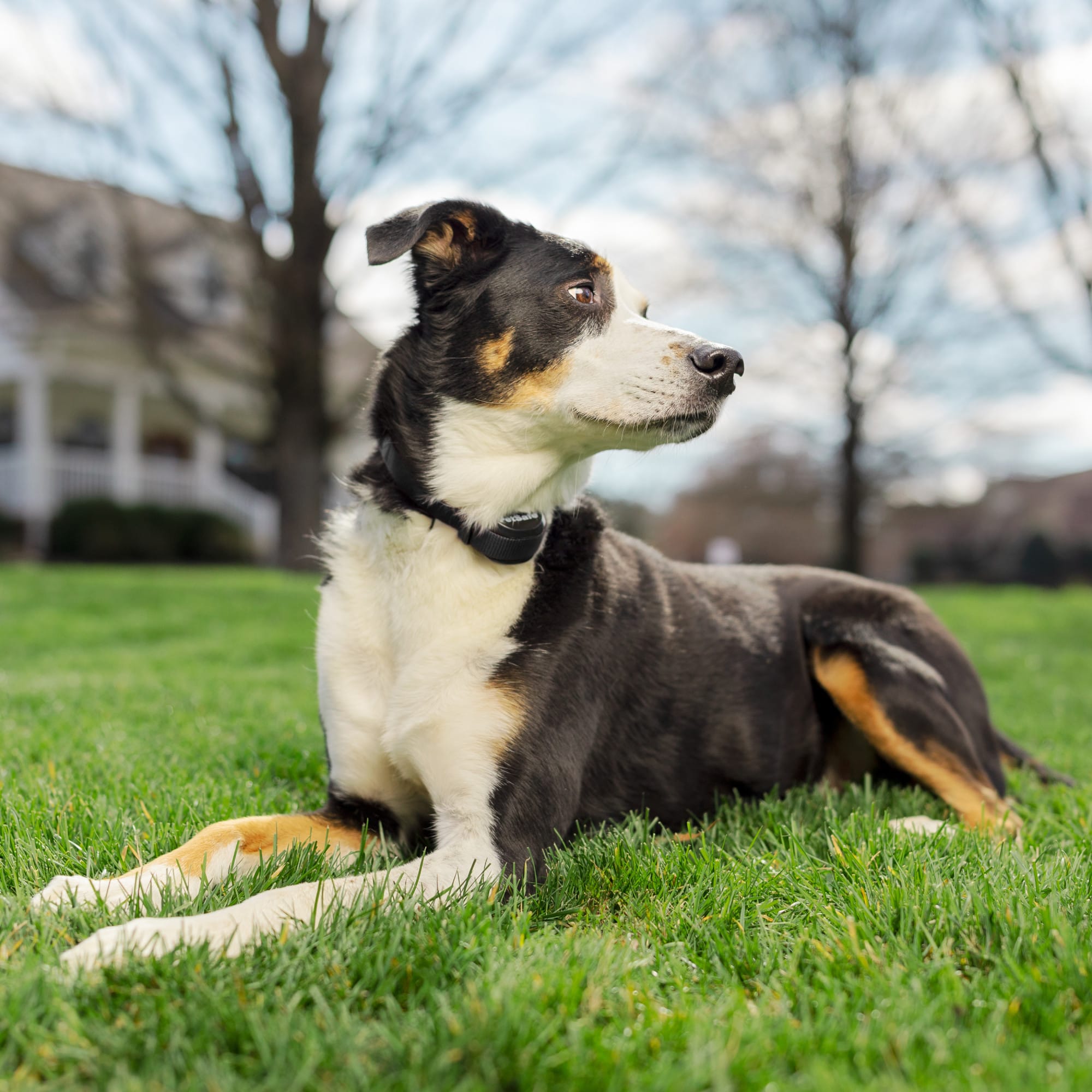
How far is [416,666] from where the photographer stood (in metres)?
2.58

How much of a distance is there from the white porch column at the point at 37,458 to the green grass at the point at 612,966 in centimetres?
1753

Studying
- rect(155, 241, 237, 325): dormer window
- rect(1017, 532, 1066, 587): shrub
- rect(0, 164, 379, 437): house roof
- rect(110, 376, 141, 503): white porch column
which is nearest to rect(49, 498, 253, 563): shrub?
rect(110, 376, 141, 503): white porch column

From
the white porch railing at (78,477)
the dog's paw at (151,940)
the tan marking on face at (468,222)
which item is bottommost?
the dog's paw at (151,940)

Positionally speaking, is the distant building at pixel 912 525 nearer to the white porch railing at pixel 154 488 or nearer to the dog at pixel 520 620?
the white porch railing at pixel 154 488

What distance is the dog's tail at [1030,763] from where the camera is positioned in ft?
12.1

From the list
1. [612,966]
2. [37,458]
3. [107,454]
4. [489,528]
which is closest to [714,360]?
[489,528]

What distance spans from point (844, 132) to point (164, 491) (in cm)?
1607

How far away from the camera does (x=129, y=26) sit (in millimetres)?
12227

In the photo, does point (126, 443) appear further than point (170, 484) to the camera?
No

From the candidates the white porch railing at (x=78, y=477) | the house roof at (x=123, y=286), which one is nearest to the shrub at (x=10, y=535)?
the white porch railing at (x=78, y=477)

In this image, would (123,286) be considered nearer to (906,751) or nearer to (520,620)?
(520,620)

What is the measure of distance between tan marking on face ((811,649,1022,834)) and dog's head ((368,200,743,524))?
112 cm

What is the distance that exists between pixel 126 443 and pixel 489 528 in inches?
789

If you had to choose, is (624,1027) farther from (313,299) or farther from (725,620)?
(313,299)
